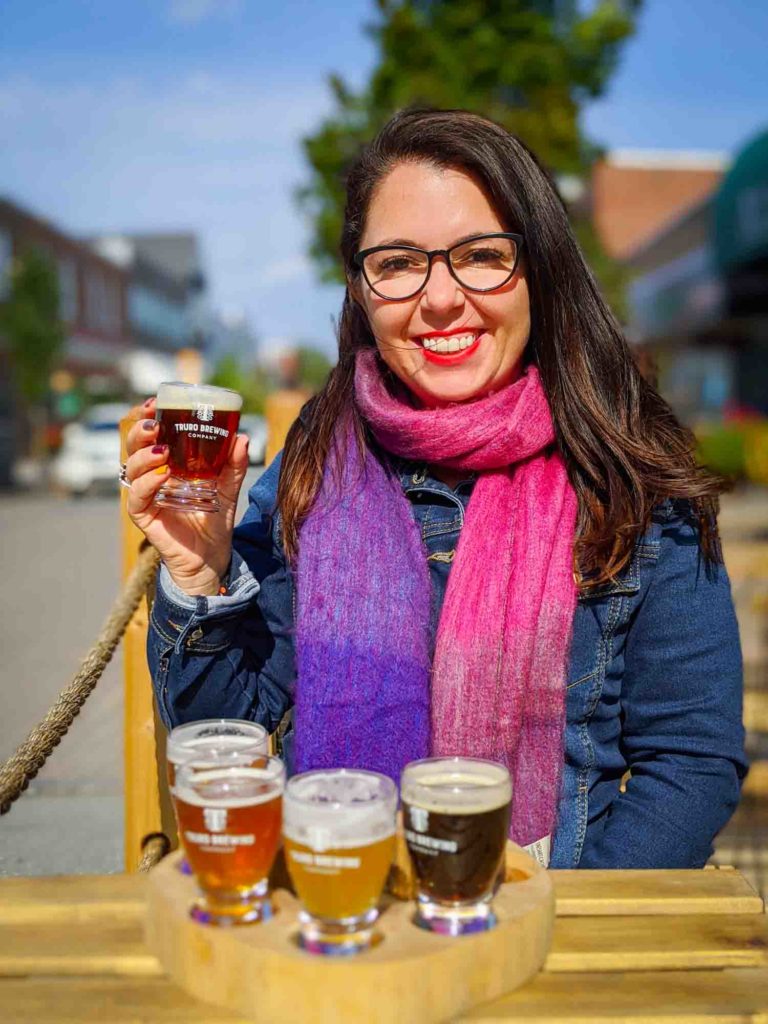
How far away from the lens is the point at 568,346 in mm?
2213

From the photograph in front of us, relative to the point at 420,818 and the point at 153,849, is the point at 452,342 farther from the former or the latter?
the point at 153,849

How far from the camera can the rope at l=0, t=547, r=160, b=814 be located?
1852mm

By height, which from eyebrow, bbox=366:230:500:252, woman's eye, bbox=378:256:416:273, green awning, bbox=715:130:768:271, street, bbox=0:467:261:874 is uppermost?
green awning, bbox=715:130:768:271

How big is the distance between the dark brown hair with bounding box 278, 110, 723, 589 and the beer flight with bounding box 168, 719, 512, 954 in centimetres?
87

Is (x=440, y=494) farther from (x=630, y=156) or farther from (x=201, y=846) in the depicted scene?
(x=630, y=156)

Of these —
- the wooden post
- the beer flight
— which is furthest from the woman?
the beer flight

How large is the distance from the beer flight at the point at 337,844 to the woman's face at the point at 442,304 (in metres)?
1.08

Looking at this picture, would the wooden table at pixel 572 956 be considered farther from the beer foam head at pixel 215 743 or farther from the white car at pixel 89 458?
the white car at pixel 89 458

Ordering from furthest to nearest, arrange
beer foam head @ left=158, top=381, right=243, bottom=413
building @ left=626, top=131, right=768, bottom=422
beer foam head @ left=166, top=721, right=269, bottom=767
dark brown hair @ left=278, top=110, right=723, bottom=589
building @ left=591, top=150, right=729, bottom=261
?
building @ left=591, top=150, right=729, bottom=261, building @ left=626, top=131, right=768, bottom=422, dark brown hair @ left=278, top=110, right=723, bottom=589, beer foam head @ left=158, top=381, right=243, bottom=413, beer foam head @ left=166, top=721, right=269, bottom=767

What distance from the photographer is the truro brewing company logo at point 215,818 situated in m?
1.18

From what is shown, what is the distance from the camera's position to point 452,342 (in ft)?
7.02

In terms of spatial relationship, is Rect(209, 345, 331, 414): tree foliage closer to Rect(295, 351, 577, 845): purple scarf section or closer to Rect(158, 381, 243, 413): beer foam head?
Rect(295, 351, 577, 845): purple scarf section

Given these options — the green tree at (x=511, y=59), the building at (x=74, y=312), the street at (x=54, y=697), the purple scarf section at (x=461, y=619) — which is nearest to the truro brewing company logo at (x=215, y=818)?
the purple scarf section at (x=461, y=619)

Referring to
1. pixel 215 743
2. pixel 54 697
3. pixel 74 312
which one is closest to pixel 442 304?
pixel 215 743
